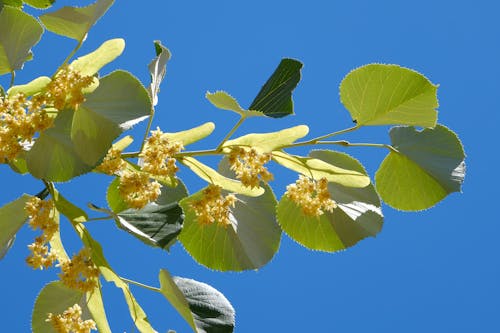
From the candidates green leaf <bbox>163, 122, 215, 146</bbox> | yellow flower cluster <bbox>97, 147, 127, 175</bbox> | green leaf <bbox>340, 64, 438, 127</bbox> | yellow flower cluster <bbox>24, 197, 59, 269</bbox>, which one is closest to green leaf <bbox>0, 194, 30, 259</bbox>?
yellow flower cluster <bbox>24, 197, 59, 269</bbox>

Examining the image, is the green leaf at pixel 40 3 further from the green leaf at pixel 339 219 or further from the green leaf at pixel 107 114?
the green leaf at pixel 339 219

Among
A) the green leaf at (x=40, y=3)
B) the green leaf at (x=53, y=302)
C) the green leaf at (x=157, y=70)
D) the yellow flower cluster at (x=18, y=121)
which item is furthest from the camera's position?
the green leaf at (x=40, y=3)

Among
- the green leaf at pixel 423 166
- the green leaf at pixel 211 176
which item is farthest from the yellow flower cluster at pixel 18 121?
the green leaf at pixel 423 166

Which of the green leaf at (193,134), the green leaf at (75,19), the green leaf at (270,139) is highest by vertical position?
the green leaf at (75,19)

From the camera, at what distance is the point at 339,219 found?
127cm

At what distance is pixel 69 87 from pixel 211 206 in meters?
0.30

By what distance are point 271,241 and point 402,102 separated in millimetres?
343

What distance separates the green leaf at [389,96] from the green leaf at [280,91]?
0.35 ft

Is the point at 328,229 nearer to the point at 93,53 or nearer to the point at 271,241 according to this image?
the point at 271,241

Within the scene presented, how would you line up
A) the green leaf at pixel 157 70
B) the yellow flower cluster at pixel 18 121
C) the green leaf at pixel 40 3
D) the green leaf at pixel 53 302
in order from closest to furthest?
the yellow flower cluster at pixel 18 121 < the green leaf at pixel 157 70 < the green leaf at pixel 53 302 < the green leaf at pixel 40 3

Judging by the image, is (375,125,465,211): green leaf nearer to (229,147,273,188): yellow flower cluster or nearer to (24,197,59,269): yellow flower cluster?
(229,147,273,188): yellow flower cluster

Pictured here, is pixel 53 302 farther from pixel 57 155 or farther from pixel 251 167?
pixel 251 167

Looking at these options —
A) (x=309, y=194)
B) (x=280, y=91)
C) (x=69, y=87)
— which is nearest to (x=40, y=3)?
(x=69, y=87)

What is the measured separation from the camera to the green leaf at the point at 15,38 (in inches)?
41.7
